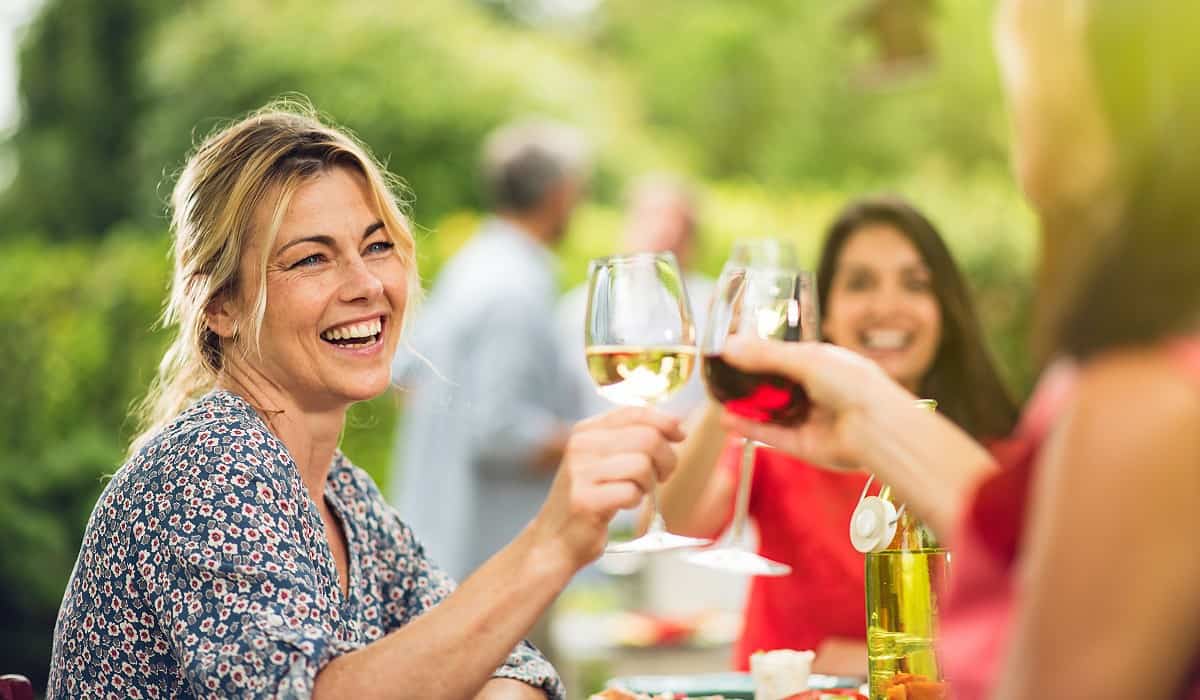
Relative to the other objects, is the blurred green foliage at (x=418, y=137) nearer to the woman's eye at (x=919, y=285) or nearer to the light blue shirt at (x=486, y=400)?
the woman's eye at (x=919, y=285)

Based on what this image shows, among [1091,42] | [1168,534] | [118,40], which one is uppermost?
[118,40]

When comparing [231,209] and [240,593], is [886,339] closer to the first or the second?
[231,209]

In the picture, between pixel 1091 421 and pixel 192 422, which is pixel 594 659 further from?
pixel 1091 421

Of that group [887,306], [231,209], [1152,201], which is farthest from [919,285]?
[1152,201]

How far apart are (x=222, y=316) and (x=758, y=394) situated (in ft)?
3.44

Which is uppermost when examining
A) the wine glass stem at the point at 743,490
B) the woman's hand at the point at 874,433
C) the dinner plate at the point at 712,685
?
the woman's hand at the point at 874,433

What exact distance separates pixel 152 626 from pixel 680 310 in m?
0.84

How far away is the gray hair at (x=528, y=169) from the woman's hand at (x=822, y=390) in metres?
4.04

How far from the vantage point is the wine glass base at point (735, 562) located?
6.36 feet

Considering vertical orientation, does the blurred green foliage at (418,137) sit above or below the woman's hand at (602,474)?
above

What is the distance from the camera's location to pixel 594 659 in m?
4.38

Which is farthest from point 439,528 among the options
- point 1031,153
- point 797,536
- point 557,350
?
point 1031,153

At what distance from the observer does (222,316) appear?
2.29 m

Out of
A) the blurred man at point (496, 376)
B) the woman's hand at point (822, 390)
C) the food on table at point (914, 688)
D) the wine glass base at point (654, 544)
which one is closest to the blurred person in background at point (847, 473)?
the wine glass base at point (654, 544)
